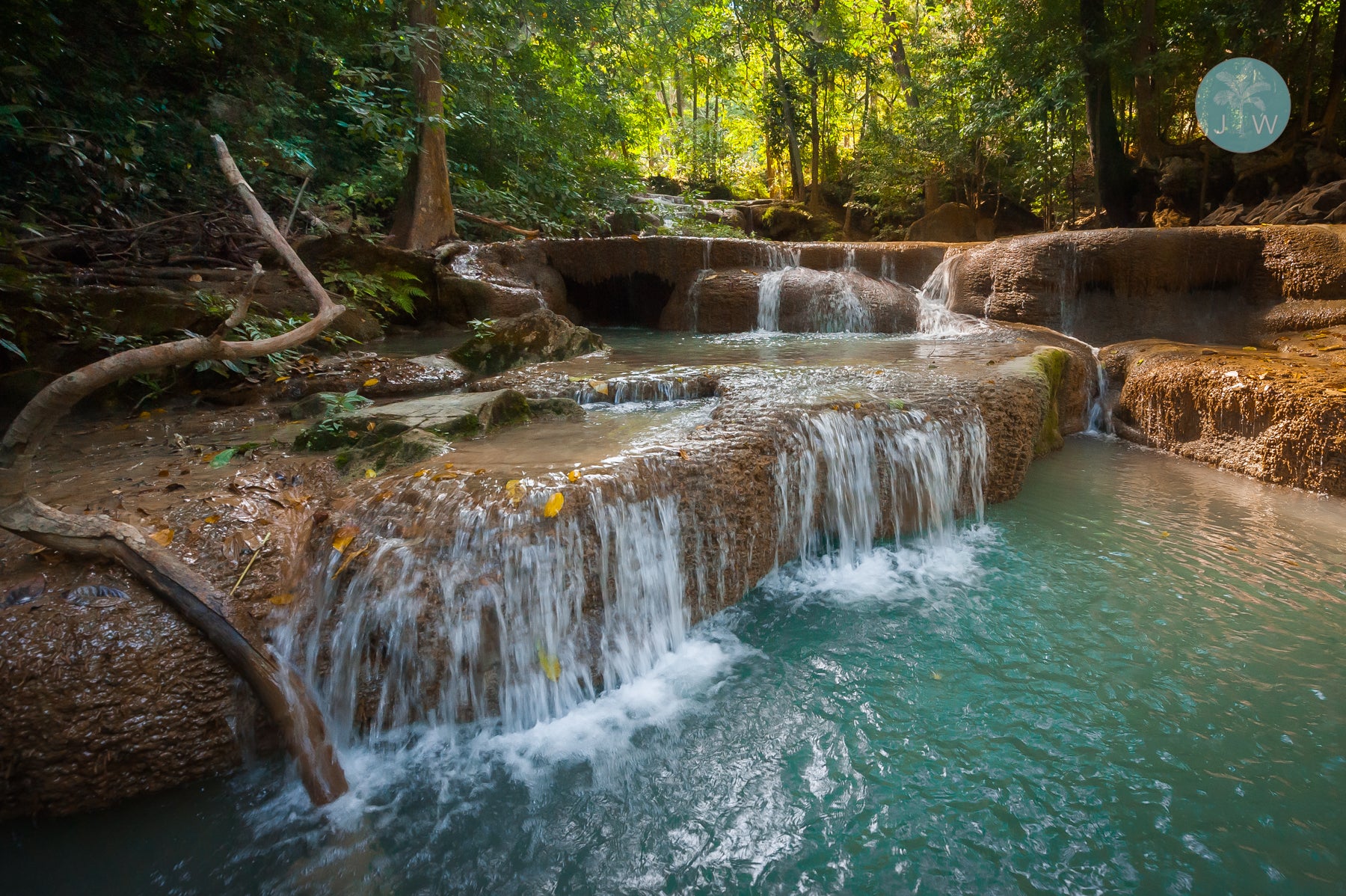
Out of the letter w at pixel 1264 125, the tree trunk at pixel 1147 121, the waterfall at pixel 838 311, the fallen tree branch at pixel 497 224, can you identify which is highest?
the tree trunk at pixel 1147 121

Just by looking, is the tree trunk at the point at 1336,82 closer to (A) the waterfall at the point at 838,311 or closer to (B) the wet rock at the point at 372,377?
(A) the waterfall at the point at 838,311

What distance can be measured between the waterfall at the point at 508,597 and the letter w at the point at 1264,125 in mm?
13500

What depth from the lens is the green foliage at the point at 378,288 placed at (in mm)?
6992

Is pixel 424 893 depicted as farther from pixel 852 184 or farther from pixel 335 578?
pixel 852 184

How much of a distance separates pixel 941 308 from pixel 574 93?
816 centimetres

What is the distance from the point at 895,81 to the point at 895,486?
19.5 m

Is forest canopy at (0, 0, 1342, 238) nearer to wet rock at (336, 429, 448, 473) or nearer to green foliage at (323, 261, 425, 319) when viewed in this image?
green foliage at (323, 261, 425, 319)

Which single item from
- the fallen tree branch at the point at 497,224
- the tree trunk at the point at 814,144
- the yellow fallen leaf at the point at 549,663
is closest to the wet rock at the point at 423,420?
the yellow fallen leaf at the point at 549,663

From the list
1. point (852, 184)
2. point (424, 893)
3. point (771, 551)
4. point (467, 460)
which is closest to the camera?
point (424, 893)

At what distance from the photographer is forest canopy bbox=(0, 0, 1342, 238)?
642cm

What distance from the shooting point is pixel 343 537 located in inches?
118

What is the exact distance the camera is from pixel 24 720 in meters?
2.26

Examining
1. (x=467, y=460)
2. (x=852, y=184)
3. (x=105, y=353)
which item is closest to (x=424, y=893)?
(x=467, y=460)

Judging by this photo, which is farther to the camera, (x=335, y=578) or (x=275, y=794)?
(x=335, y=578)
